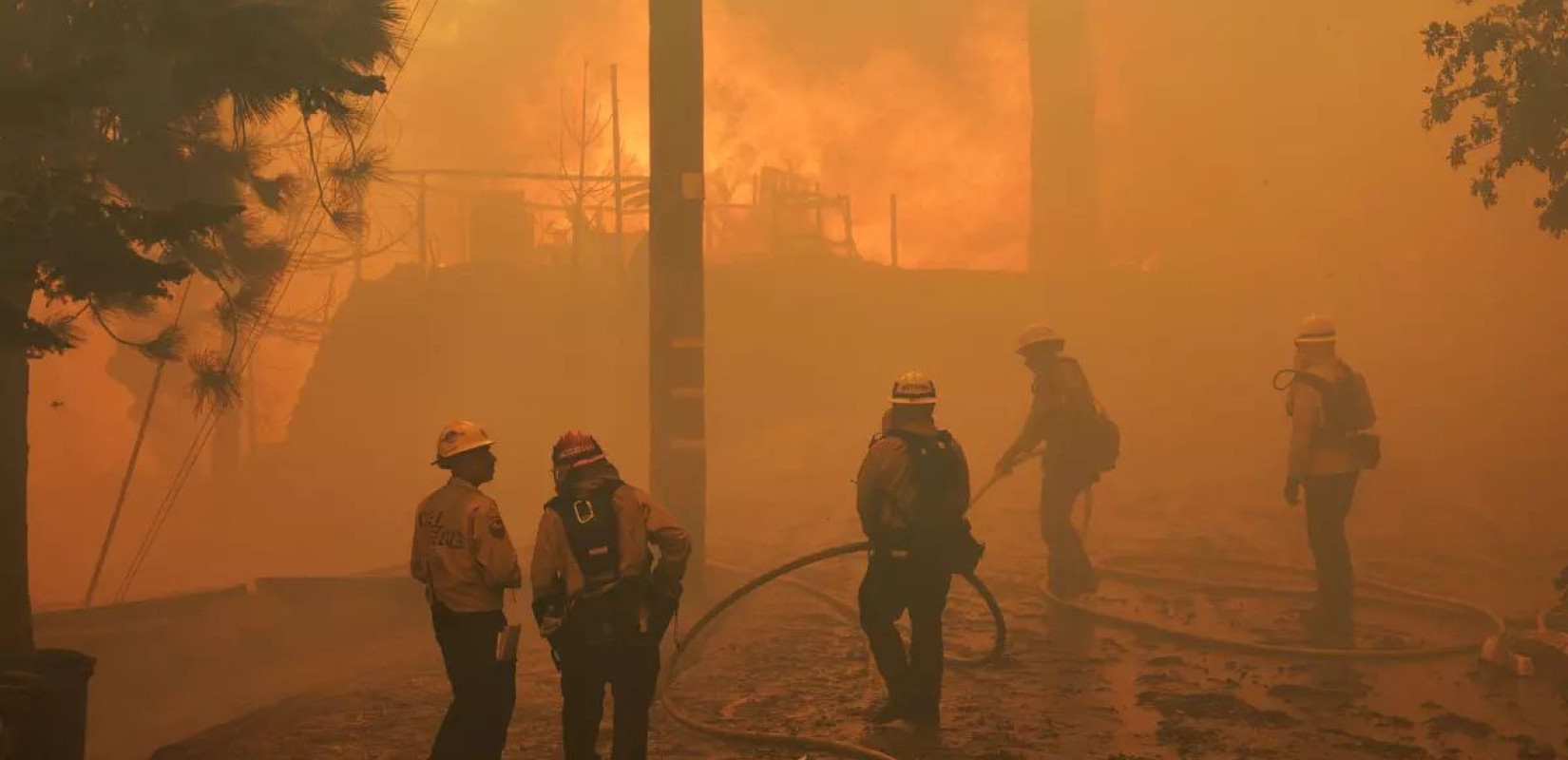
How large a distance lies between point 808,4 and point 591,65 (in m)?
10.4

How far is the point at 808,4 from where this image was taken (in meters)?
38.4

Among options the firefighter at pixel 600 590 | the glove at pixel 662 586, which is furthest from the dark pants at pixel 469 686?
the glove at pixel 662 586

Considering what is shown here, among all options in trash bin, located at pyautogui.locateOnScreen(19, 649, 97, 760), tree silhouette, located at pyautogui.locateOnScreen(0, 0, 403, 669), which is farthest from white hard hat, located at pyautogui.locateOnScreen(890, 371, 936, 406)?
trash bin, located at pyautogui.locateOnScreen(19, 649, 97, 760)

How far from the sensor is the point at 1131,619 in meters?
9.96

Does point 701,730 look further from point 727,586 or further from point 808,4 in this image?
point 808,4

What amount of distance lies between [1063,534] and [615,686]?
580cm

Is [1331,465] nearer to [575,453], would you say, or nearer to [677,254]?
[677,254]

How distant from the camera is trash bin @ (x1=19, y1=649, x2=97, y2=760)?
247 inches

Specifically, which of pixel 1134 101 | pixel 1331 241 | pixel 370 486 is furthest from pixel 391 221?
pixel 1331 241

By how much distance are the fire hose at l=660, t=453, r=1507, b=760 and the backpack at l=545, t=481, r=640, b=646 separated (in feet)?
4.13

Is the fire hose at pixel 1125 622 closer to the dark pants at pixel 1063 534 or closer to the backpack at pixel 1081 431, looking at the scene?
the dark pants at pixel 1063 534

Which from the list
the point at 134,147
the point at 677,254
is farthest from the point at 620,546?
the point at 677,254

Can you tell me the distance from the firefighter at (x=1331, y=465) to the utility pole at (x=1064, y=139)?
1862 centimetres

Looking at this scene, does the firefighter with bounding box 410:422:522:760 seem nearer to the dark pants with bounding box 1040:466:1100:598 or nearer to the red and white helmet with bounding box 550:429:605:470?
the red and white helmet with bounding box 550:429:605:470
